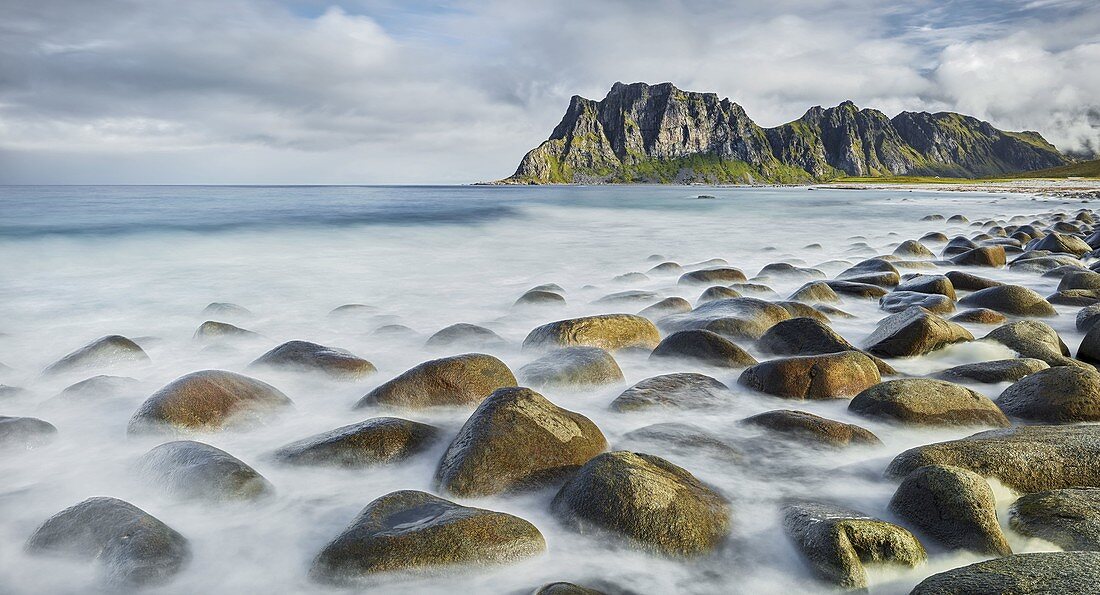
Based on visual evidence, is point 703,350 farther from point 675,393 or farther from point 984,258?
point 984,258

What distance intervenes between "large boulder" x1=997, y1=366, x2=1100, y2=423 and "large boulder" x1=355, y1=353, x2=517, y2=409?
11.8ft

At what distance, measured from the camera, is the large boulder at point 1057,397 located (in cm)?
401

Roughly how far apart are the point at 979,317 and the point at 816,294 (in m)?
2.00

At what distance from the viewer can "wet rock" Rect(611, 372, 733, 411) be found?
461cm

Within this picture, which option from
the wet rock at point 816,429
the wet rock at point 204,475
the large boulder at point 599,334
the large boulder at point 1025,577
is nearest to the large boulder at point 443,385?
the wet rock at point 204,475

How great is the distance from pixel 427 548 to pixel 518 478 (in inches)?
31.9

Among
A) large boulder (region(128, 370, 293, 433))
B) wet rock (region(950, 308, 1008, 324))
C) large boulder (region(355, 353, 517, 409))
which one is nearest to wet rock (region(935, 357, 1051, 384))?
wet rock (region(950, 308, 1008, 324))

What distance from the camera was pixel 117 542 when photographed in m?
2.73

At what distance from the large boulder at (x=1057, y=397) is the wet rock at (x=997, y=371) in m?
0.47

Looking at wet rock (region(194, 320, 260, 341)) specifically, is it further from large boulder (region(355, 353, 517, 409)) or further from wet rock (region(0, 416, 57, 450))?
large boulder (region(355, 353, 517, 409))

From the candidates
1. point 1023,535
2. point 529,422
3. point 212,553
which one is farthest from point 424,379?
point 1023,535

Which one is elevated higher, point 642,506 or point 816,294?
point 816,294

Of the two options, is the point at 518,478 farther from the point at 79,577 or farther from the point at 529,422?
the point at 79,577

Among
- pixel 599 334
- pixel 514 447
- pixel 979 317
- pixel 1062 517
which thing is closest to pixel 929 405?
pixel 1062 517
